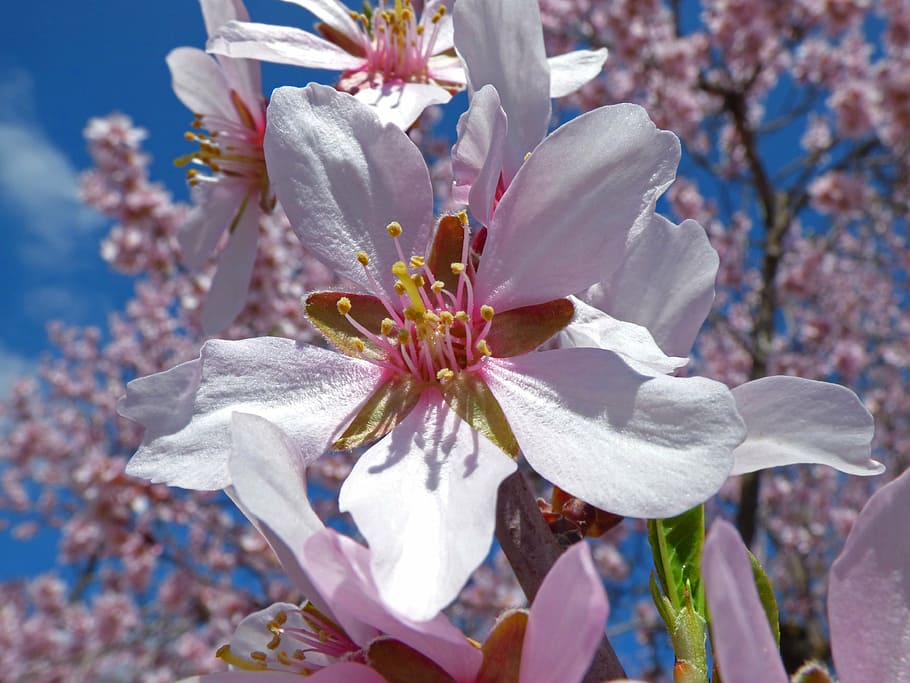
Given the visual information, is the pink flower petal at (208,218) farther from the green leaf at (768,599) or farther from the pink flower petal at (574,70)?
the green leaf at (768,599)

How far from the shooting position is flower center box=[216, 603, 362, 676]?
2.52 ft

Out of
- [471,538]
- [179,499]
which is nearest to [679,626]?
[471,538]

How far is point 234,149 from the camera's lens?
5.18 feet

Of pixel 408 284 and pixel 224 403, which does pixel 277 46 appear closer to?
pixel 408 284

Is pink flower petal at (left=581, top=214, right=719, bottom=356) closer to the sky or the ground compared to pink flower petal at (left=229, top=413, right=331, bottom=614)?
closer to the ground

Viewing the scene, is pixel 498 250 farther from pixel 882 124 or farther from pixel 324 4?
pixel 882 124

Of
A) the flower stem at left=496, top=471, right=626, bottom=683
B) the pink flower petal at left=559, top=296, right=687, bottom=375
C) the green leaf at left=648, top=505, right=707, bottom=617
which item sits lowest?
the green leaf at left=648, top=505, right=707, bottom=617

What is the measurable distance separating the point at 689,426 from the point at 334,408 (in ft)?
1.20

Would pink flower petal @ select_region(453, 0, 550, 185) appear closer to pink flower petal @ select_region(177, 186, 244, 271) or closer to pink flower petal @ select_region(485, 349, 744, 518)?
pink flower petal @ select_region(485, 349, 744, 518)

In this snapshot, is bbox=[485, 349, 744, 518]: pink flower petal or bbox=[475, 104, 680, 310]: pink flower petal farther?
bbox=[475, 104, 680, 310]: pink flower petal

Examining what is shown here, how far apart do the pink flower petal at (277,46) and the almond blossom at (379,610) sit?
0.77m

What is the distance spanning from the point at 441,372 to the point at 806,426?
37cm

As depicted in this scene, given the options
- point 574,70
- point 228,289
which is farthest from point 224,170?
point 574,70

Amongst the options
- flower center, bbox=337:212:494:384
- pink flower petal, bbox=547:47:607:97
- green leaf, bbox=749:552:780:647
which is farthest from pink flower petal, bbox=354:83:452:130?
green leaf, bbox=749:552:780:647
